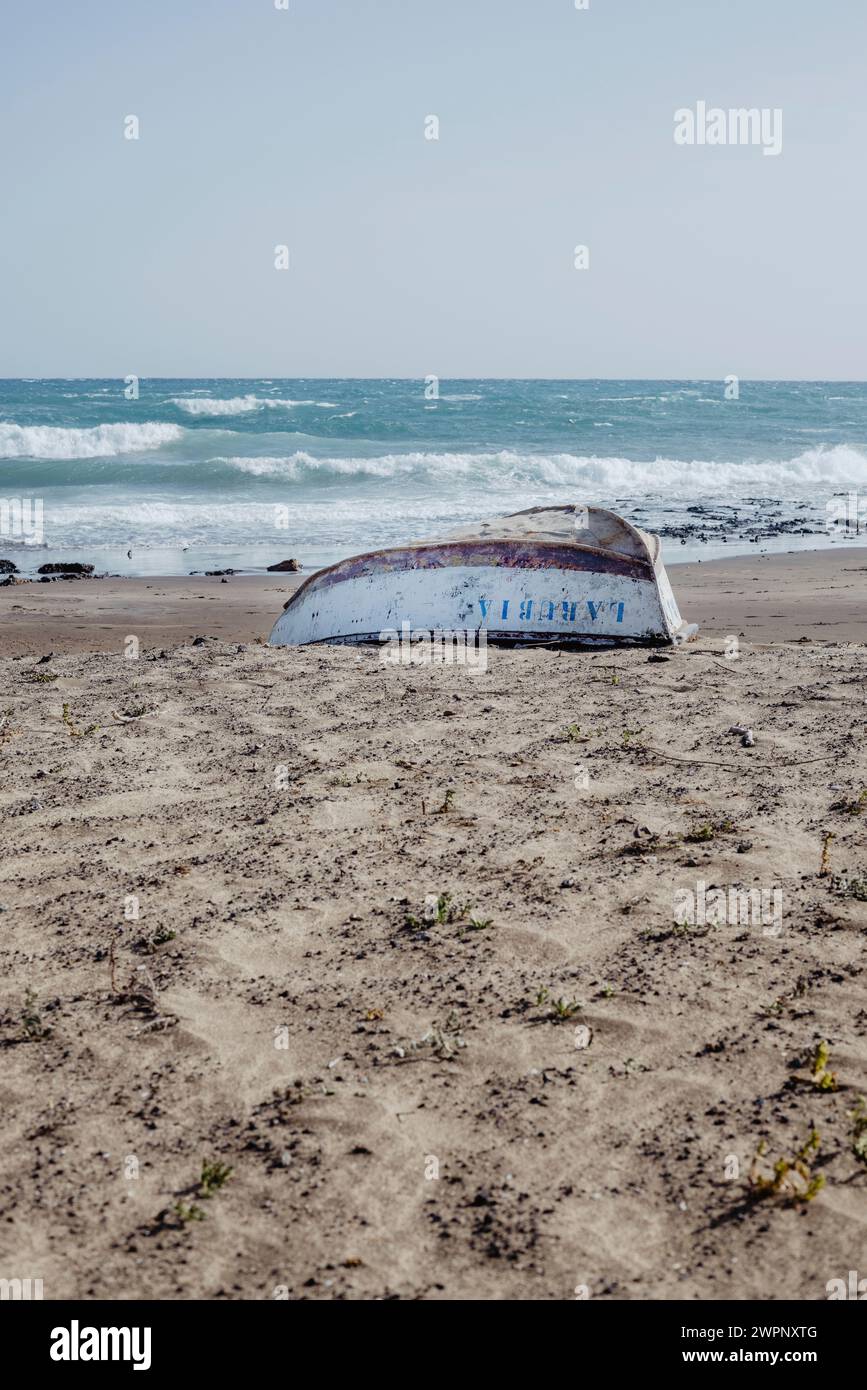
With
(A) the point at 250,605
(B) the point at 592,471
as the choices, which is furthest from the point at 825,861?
(B) the point at 592,471

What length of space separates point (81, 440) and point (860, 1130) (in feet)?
107

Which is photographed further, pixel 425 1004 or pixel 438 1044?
pixel 425 1004

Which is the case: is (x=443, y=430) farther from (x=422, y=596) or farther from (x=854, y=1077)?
(x=854, y=1077)

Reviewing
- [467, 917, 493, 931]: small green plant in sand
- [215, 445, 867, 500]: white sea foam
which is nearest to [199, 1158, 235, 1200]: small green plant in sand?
[467, 917, 493, 931]: small green plant in sand

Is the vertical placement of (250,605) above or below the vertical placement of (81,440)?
below

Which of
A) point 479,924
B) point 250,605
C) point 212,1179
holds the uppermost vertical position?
point 250,605

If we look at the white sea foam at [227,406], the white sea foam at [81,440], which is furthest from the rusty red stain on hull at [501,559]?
the white sea foam at [227,406]

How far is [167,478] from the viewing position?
77.6ft

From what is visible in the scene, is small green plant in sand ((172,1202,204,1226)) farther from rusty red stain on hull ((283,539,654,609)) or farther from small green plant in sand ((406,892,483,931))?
rusty red stain on hull ((283,539,654,609))

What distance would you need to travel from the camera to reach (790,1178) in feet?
7.28

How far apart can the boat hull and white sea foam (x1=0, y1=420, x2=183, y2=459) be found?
77.7 ft

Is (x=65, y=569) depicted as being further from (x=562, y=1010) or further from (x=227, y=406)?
(x=227, y=406)

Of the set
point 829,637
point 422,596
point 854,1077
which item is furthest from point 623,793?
point 829,637
